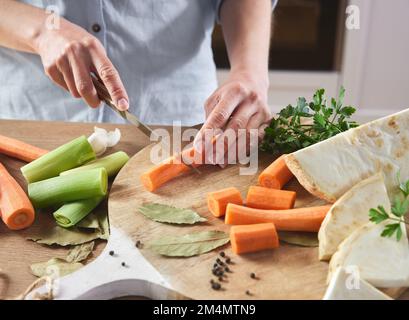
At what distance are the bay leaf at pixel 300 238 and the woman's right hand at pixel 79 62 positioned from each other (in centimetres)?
73

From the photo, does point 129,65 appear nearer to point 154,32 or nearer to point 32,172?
point 154,32

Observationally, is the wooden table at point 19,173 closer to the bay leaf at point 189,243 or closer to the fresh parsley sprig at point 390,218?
the bay leaf at point 189,243

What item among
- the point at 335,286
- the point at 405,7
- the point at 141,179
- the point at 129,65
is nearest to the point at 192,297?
the point at 335,286

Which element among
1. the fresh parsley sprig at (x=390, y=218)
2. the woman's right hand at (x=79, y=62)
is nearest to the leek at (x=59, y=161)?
the woman's right hand at (x=79, y=62)

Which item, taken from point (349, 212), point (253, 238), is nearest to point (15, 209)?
point (253, 238)

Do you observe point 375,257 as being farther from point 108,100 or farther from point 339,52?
point 339,52

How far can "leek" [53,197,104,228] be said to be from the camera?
1785 millimetres

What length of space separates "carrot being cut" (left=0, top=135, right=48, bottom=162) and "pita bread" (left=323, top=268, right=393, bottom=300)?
1299mm

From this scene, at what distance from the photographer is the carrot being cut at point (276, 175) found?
1.90 m

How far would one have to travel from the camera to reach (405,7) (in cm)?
437

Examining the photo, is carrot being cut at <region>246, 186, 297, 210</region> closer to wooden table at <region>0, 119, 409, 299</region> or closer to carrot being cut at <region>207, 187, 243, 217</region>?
carrot being cut at <region>207, 187, 243, 217</region>

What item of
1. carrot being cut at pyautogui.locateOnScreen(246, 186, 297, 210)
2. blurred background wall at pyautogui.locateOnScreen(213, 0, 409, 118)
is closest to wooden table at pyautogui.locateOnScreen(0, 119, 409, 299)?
carrot being cut at pyautogui.locateOnScreen(246, 186, 297, 210)
